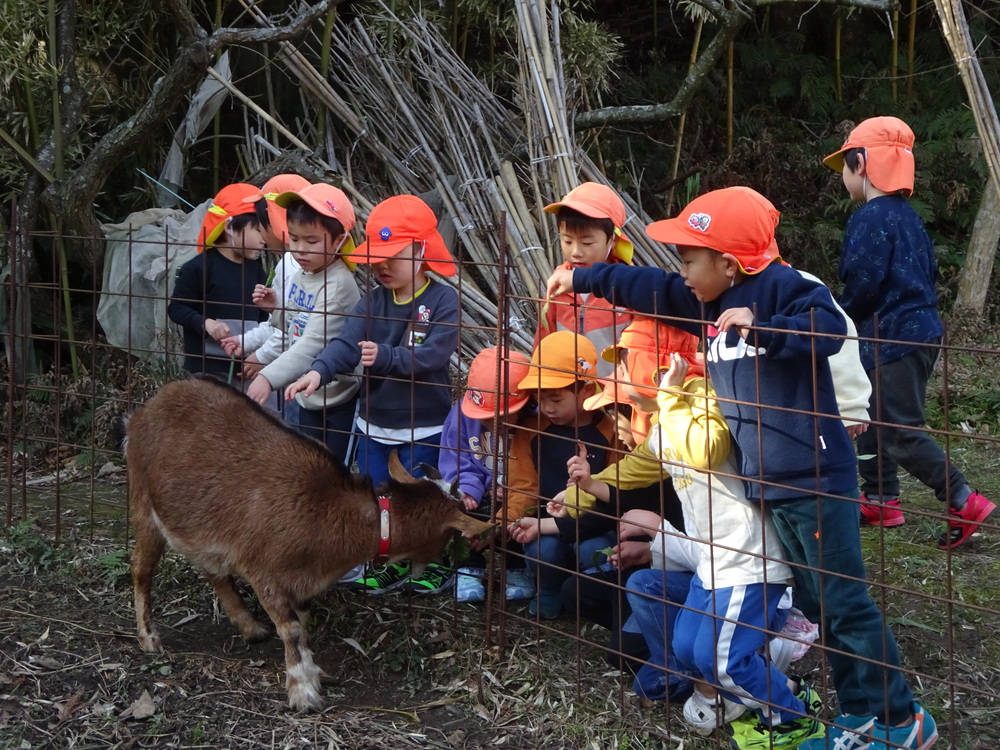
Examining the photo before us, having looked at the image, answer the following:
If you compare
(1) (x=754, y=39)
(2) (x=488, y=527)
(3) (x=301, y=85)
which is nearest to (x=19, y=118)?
(3) (x=301, y=85)

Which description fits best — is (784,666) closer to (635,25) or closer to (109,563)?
(109,563)

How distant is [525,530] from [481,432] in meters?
0.46

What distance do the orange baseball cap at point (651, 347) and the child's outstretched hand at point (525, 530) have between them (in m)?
0.67

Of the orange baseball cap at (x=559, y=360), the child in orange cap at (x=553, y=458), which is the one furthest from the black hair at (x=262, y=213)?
the orange baseball cap at (x=559, y=360)

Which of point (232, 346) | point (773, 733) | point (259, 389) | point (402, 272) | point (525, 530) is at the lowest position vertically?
point (773, 733)

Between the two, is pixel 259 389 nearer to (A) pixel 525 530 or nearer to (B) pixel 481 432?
(B) pixel 481 432

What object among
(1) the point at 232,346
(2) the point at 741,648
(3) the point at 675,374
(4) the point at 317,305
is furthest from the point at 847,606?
(1) the point at 232,346

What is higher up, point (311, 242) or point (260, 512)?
point (311, 242)

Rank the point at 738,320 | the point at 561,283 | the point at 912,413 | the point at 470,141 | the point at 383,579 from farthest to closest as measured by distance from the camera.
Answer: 1. the point at 470,141
2. the point at 912,413
3. the point at 383,579
4. the point at 561,283
5. the point at 738,320

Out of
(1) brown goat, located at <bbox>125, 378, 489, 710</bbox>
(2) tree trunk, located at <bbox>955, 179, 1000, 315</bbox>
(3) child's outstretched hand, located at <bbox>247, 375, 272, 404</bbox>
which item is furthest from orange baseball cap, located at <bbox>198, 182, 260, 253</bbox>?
(2) tree trunk, located at <bbox>955, 179, 1000, 315</bbox>

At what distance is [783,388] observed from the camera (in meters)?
3.02

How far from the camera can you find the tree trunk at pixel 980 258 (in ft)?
26.2

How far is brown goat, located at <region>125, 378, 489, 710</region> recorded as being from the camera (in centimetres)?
375

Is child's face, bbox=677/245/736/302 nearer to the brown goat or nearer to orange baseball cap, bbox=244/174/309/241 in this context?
the brown goat
